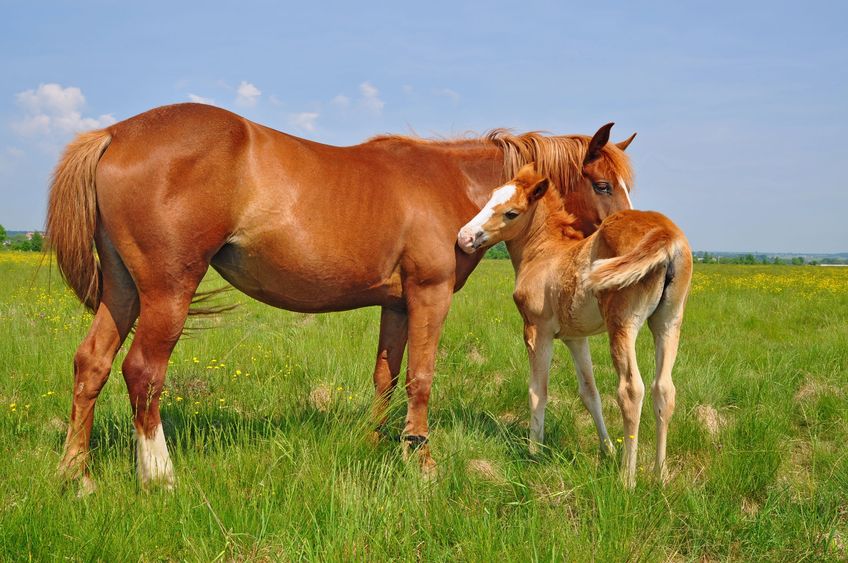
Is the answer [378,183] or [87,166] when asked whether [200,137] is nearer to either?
[87,166]

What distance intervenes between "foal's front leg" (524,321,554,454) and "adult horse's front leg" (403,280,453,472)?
667 mm

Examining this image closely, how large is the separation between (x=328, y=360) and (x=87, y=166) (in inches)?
105

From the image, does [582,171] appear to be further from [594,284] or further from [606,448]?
[606,448]

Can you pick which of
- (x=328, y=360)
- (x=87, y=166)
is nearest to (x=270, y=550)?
(x=87, y=166)

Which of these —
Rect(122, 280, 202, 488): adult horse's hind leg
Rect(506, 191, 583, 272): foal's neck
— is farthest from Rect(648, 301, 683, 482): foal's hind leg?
Rect(122, 280, 202, 488): adult horse's hind leg

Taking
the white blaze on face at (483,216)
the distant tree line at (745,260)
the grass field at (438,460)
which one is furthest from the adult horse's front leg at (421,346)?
the distant tree line at (745,260)

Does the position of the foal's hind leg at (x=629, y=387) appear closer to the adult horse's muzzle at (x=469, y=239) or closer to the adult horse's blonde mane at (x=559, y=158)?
the adult horse's muzzle at (x=469, y=239)

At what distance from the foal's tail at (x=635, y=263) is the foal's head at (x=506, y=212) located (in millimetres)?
952

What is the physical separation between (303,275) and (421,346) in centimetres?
92

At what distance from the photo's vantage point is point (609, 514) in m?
2.61

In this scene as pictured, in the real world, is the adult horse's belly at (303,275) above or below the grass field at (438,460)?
above

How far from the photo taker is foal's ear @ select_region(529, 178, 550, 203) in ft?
13.0

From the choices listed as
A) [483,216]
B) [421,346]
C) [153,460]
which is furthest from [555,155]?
[153,460]

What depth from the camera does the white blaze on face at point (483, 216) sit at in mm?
3760
